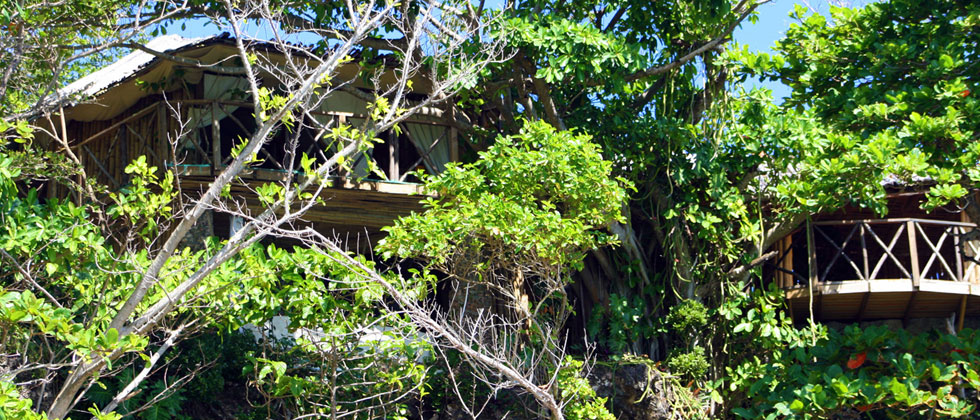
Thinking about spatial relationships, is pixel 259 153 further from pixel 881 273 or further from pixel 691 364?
pixel 881 273

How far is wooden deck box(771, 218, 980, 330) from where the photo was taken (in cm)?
1071

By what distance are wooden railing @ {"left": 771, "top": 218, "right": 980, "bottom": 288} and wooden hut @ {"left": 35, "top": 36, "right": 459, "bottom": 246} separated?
12.9ft

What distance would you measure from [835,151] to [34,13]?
757cm

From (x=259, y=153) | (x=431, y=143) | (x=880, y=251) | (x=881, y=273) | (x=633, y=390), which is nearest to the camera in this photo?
(x=633, y=390)

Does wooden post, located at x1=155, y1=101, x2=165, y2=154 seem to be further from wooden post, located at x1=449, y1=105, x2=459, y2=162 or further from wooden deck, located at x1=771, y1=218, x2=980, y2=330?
wooden deck, located at x1=771, y1=218, x2=980, y2=330

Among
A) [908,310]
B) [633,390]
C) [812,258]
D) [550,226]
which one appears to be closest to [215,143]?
[550,226]

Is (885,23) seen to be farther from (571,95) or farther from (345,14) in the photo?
(345,14)

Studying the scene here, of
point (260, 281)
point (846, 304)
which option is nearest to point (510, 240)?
point (260, 281)

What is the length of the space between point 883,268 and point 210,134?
820 cm

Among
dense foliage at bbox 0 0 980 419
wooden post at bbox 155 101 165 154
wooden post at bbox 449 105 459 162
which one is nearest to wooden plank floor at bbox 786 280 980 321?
dense foliage at bbox 0 0 980 419

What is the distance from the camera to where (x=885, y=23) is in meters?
10.9

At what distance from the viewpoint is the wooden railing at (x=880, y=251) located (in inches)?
421

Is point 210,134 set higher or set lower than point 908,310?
higher

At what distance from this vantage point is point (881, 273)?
1302cm
